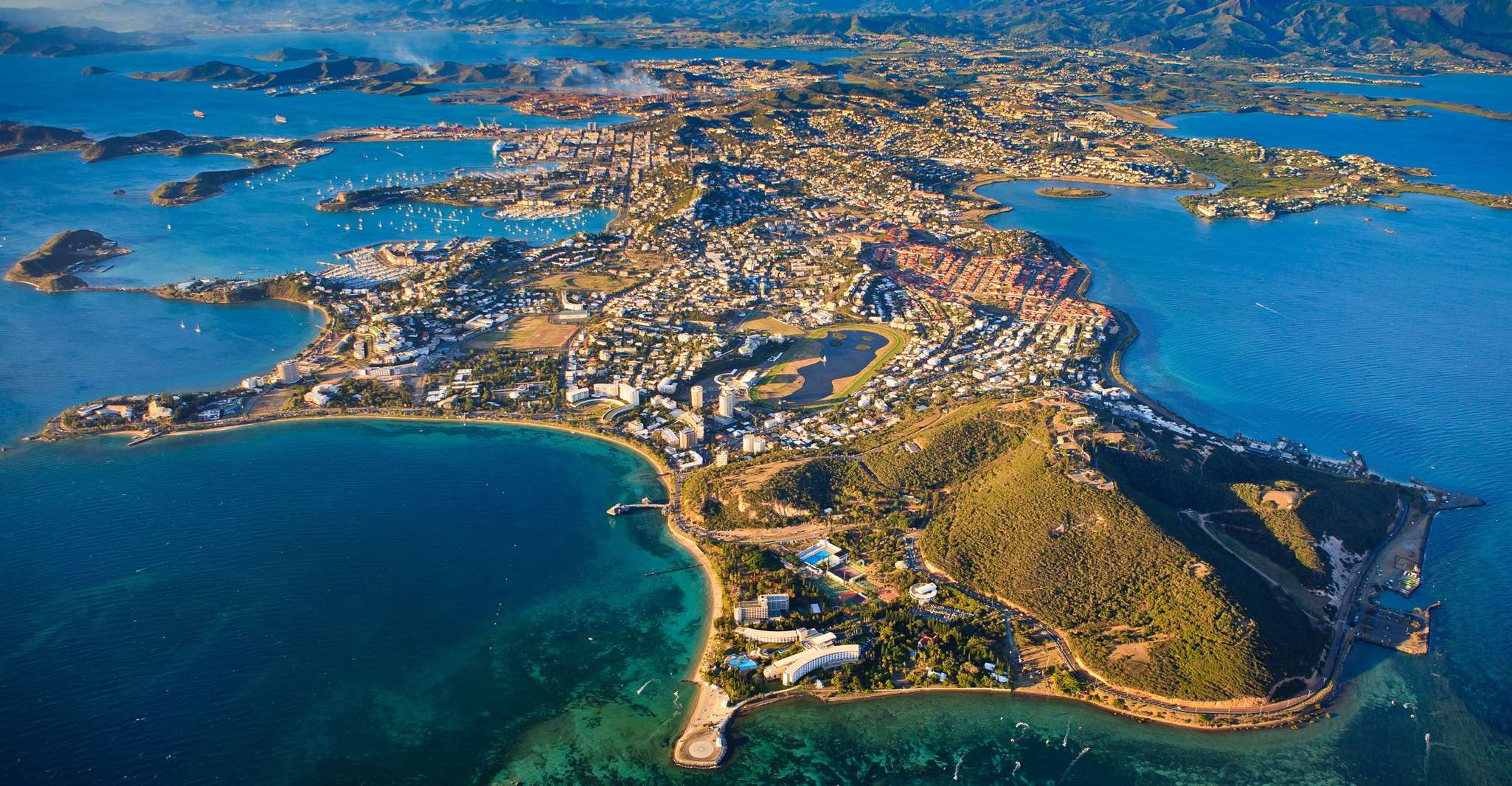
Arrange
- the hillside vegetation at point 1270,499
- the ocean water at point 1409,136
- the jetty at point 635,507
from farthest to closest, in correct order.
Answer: the ocean water at point 1409,136 < the jetty at point 635,507 < the hillside vegetation at point 1270,499

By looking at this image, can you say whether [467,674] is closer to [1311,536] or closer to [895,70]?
[1311,536]

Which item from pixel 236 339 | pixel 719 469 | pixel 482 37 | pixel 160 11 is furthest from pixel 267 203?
pixel 160 11

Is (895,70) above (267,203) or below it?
above

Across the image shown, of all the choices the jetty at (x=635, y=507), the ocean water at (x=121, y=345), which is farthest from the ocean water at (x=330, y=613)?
the ocean water at (x=121, y=345)

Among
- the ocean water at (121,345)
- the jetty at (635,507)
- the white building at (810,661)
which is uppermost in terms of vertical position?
the white building at (810,661)

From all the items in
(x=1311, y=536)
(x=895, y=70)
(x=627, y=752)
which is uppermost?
(x=895, y=70)

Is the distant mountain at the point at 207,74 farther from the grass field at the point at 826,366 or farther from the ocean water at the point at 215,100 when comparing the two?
the grass field at the point at 826,366
